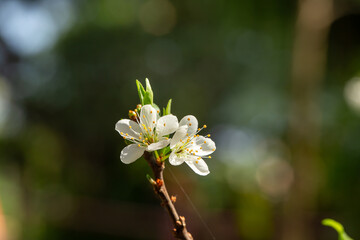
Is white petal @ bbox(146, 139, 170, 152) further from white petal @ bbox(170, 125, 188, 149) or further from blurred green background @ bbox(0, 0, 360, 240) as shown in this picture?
blurred green background @ bbox(0, 0, 360, 240)

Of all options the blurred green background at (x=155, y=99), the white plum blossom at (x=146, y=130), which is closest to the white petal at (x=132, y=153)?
the white plum blossom at (x=146, y=130)

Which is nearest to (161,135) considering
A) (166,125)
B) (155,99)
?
(166,125)

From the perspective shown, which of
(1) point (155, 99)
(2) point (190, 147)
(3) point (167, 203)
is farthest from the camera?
(1) point (155, 99)

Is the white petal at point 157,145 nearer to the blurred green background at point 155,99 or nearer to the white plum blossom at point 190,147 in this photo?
the white plum blossom at point 190,147

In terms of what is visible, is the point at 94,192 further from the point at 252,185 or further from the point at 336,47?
the point at 336,47

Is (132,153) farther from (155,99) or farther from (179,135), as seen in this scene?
(155,99)

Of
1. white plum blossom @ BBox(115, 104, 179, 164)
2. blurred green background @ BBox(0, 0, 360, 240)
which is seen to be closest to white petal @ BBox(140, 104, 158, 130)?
white plum blossom @ BBox(115, 104, 179, 164)
